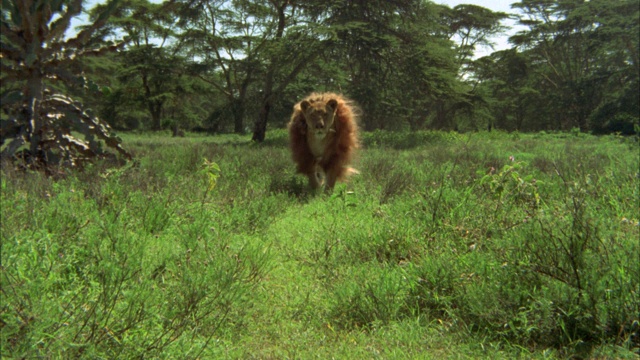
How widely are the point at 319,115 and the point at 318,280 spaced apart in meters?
3.29

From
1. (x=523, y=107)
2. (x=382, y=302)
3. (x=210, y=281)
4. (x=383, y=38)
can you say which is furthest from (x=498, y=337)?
(x=523, y=107)

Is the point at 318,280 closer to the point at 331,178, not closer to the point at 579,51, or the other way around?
the point at 331,178

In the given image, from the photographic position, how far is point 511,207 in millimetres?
3680

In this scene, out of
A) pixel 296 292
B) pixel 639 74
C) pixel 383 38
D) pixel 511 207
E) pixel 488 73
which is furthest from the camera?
pixel 488 73

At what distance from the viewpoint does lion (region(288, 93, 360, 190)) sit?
6.05 m

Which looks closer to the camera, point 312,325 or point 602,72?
point 312,325

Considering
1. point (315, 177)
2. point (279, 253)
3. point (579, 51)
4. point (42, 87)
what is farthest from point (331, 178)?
point (579, 51)

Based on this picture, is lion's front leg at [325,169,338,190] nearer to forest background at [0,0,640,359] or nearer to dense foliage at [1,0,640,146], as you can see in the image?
forest background at [0,0,640,359]

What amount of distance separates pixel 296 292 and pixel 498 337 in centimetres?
115

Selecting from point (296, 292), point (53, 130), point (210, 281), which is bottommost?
point (296, 292)

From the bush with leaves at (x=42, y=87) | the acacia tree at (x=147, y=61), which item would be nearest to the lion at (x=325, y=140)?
the bush with leaves at (x=42, y=87)

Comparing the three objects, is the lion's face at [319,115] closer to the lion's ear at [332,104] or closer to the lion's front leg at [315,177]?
the lion's ear at [332,104]

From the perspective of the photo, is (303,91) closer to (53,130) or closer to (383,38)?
(383,38)

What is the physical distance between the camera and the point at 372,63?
1468 cm
